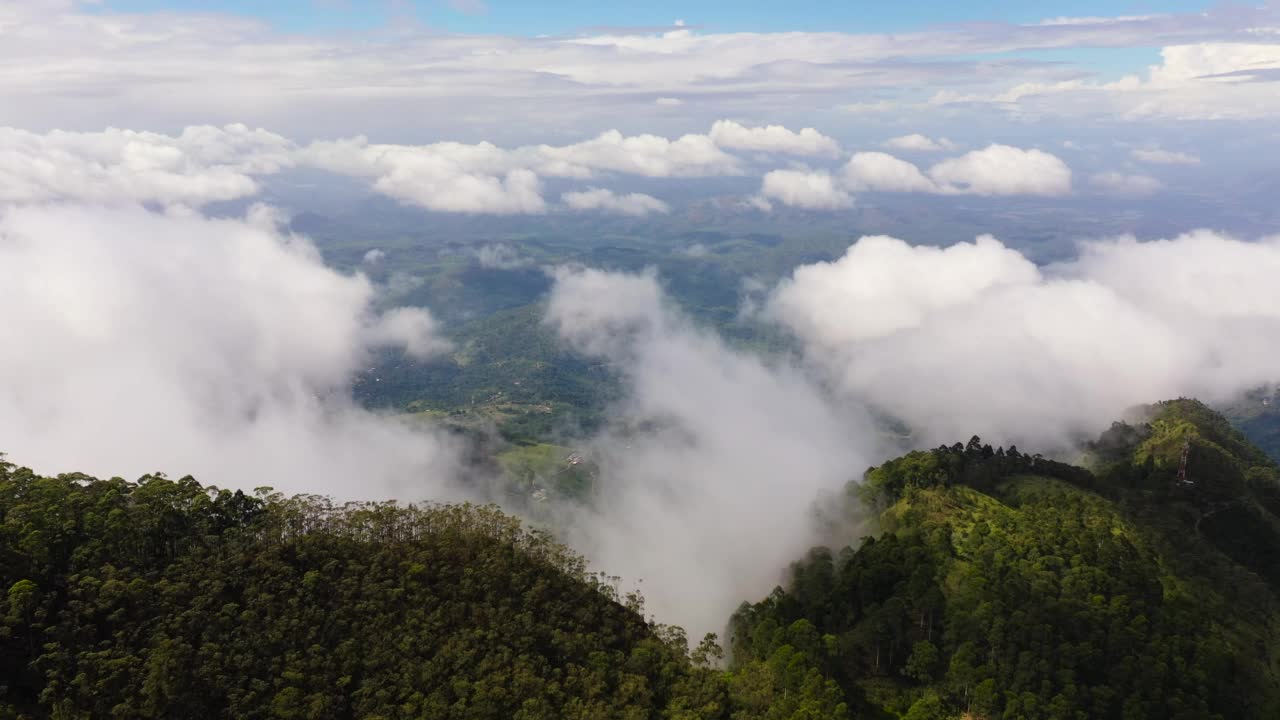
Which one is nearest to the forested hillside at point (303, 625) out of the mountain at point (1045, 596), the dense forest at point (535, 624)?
the dense forest at point (535, 624)

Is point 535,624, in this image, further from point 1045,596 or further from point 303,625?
point 1045,596

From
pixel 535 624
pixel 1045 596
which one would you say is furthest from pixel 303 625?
pixel 1045 596

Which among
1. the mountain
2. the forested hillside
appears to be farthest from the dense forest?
the mountain

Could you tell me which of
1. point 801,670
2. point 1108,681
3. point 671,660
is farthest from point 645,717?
point 1108,681

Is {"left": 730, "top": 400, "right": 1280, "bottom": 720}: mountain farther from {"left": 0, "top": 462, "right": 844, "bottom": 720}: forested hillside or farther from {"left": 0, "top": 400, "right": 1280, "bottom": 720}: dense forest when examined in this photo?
{"left": 0, "top": 462, "right": 844, "bottom": 720}: forested hillside

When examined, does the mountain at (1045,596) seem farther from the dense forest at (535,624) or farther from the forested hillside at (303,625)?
the forested hillside at (303,625)
